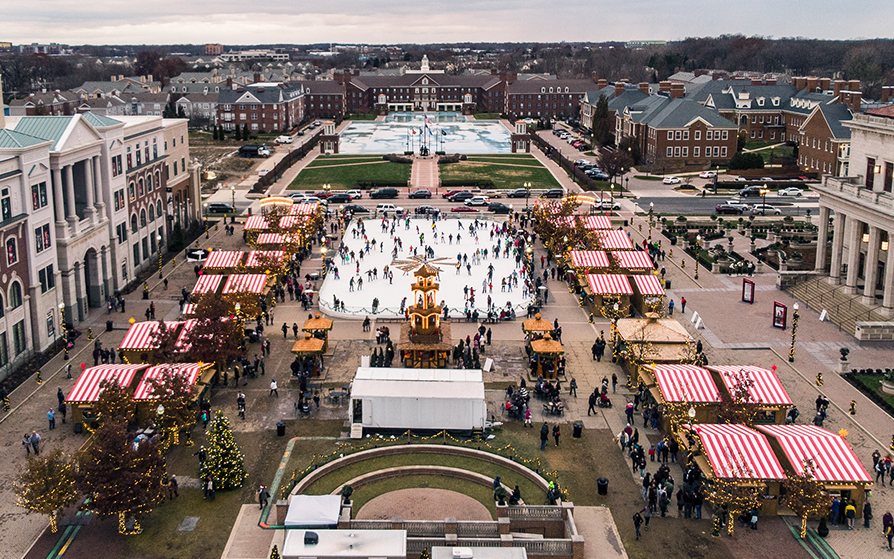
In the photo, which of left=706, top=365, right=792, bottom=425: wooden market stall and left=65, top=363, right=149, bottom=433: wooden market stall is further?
left=706, top=365, right=792, bottom=425: wooden market stall

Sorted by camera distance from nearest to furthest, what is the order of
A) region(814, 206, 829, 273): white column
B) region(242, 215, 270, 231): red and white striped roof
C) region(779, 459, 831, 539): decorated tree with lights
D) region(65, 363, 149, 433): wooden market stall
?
region(779, 459, 831, 539): decorated tree with lights < region(65, 363, 149, 433): wooden market stall < region(814, 206, 829, 273): white column < region(242, 215, 270, 231): red and white striped roof

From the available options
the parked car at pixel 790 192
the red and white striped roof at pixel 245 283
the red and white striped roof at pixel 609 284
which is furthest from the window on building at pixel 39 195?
the parked car at pixel 790 192

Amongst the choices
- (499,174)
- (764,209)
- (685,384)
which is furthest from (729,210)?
(685,384)

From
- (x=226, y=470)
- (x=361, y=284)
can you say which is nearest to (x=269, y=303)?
(x=361, y=284)

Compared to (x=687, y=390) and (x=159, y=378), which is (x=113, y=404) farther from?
(x=687, y=390)

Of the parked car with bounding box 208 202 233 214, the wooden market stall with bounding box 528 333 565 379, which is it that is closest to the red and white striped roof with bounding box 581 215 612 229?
the wooden market stall with bounding box 528 333 565 379

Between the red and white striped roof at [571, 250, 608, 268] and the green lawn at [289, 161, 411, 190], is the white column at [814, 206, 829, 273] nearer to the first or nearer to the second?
the red and white striped roof at [571, 250, 608, 268]
